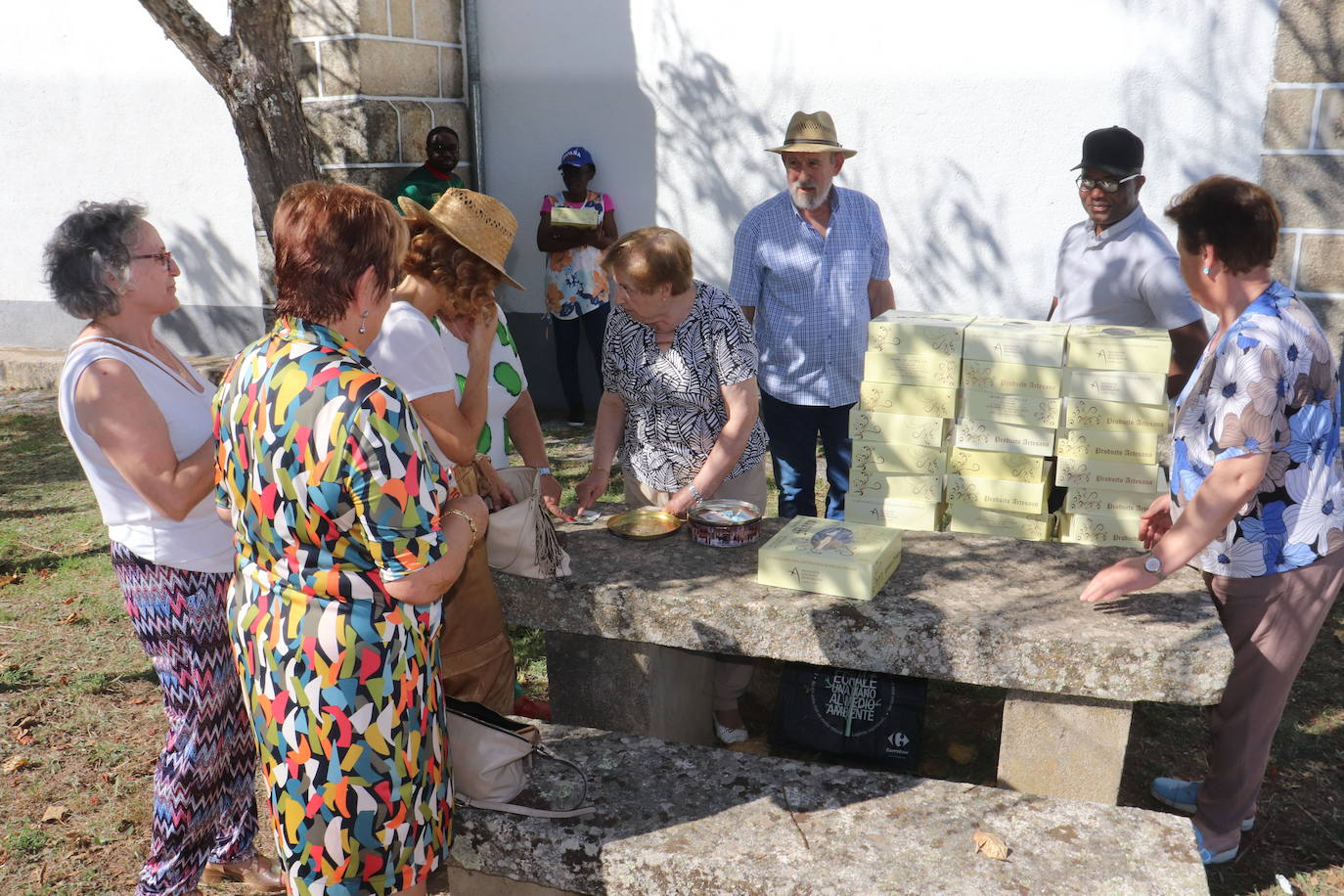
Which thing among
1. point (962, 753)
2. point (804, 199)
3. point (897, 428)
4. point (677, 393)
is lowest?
point (962, 753)

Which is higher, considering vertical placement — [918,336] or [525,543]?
[918,336]

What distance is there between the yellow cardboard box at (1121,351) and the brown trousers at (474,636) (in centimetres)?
193

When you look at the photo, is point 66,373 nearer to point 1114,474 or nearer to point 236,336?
point 1114,474

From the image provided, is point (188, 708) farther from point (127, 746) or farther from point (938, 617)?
point (938, 617)

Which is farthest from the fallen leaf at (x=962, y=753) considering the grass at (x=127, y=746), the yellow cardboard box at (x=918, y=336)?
the yellow cardboard box at (x=918, y=336)

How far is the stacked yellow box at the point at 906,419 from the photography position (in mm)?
3695

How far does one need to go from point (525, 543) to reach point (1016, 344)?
66.8 inches

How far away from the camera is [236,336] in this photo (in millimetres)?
10117

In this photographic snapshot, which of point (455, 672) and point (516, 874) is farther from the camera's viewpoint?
point (455, 672)

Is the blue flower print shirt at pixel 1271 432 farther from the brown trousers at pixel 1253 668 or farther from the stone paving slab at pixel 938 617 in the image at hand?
the stone paving slab at pixel 938 617

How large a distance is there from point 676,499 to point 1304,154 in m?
5.37

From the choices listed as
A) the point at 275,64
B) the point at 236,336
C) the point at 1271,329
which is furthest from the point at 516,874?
the point at 236,336

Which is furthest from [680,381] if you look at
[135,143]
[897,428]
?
[135,143]

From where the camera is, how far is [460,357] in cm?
336
